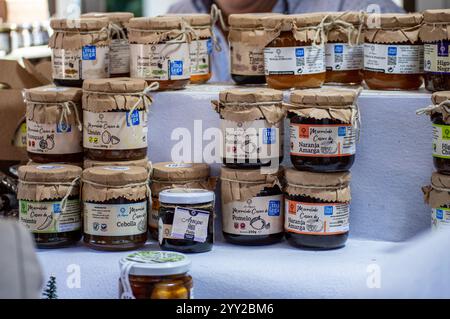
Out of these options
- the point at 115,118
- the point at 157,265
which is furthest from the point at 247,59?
the point at 157,265

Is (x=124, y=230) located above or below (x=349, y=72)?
below

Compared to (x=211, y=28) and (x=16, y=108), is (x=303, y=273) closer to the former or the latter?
(x=211, y=28)

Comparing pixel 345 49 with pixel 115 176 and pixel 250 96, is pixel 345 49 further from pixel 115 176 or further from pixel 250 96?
pixel 115 176

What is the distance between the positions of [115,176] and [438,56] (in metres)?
0.73

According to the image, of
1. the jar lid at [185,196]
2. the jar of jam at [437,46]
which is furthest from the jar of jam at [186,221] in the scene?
the jar of jam at [437,46]

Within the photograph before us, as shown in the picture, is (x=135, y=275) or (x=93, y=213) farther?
(x=93, y=213)

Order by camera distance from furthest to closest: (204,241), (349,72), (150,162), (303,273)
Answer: (349,72) → (150,162) → (204,241) → (303,273)

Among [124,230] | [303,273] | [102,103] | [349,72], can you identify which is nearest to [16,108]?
[102,103]

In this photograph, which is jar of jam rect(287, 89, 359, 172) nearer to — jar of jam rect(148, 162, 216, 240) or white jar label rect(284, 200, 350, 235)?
white jar label rect(284, 200, 350, 235)

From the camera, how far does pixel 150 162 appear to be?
2.09m

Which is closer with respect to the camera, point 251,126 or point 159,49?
→ point 251,126

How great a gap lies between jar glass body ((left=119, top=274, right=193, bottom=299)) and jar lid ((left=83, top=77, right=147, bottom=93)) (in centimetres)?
61

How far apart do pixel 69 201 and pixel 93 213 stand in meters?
0.08

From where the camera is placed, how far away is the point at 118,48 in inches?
90.0
